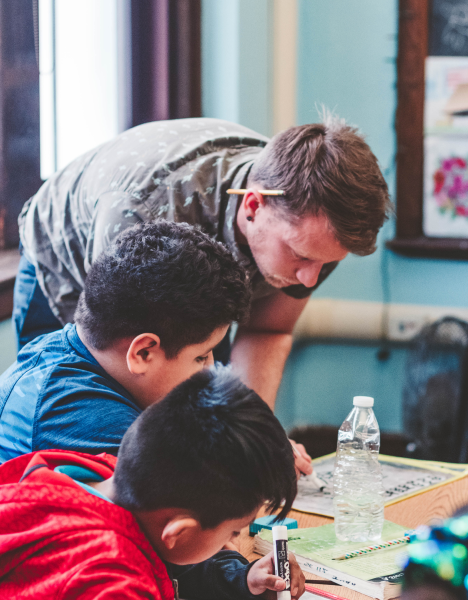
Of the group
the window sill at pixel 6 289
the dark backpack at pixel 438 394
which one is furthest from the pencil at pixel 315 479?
the dark backpack at pixel 438 394

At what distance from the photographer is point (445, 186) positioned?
9.46 feet

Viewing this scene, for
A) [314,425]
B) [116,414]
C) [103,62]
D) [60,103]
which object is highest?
[103,62]

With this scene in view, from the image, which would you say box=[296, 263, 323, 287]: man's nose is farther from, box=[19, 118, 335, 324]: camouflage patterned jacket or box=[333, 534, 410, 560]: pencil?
box=[333, 534, 410, 560]: pencil

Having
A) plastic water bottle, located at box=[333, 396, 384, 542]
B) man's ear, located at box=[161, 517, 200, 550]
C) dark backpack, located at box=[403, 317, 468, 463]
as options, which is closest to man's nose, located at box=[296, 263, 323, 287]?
plastic water bottle, located at box=[333, 396, 384, 542]

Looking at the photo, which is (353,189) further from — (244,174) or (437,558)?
(437,558)

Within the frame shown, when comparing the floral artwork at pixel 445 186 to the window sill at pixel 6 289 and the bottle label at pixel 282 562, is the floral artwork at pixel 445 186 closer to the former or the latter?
the window sill at pixel 6 289

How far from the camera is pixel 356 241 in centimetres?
129

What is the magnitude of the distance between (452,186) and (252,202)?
5.91 ft

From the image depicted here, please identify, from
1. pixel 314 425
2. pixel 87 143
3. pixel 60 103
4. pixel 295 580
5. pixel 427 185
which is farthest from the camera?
pixel 314 425

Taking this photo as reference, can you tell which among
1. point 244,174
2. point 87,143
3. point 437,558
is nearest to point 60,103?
point 87,143

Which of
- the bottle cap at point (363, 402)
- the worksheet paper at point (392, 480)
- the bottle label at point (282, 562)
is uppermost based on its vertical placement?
the bottle cap at point (363, 402)

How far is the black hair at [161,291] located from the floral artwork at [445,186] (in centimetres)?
205

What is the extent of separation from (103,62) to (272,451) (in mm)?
1894

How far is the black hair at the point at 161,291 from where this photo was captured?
100 cm
